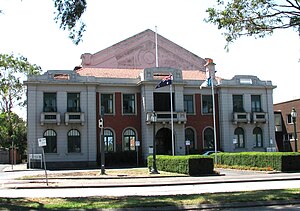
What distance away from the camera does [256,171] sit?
31828mm

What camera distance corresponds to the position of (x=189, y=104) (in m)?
49.0

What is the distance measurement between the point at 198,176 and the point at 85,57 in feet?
94.7

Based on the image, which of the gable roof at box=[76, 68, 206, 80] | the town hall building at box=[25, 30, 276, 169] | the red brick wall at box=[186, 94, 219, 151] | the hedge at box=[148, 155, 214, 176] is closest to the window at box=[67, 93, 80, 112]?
the town hall building at box=[25, 30, 276, 169]

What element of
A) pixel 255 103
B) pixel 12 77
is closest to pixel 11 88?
pixel 12 77

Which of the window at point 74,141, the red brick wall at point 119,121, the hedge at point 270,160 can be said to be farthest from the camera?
the red brick wall at point 119,121

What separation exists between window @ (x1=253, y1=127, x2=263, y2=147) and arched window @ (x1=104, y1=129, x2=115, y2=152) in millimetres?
16963

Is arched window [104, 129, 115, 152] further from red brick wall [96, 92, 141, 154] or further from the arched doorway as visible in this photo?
the arched doorway

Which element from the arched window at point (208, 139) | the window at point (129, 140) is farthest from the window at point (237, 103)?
the window at point (129, 140)

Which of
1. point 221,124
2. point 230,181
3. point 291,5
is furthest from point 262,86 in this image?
point 291,5

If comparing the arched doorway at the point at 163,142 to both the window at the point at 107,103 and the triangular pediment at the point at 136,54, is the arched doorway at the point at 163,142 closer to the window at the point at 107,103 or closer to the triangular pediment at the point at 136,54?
the window at the point at 107,103

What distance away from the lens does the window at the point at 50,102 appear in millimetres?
43884

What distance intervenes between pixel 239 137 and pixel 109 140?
15.4 meters

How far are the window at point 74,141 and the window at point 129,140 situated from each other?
5.15m

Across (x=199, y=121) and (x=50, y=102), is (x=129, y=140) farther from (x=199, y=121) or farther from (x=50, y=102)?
(x=50, y=102)
